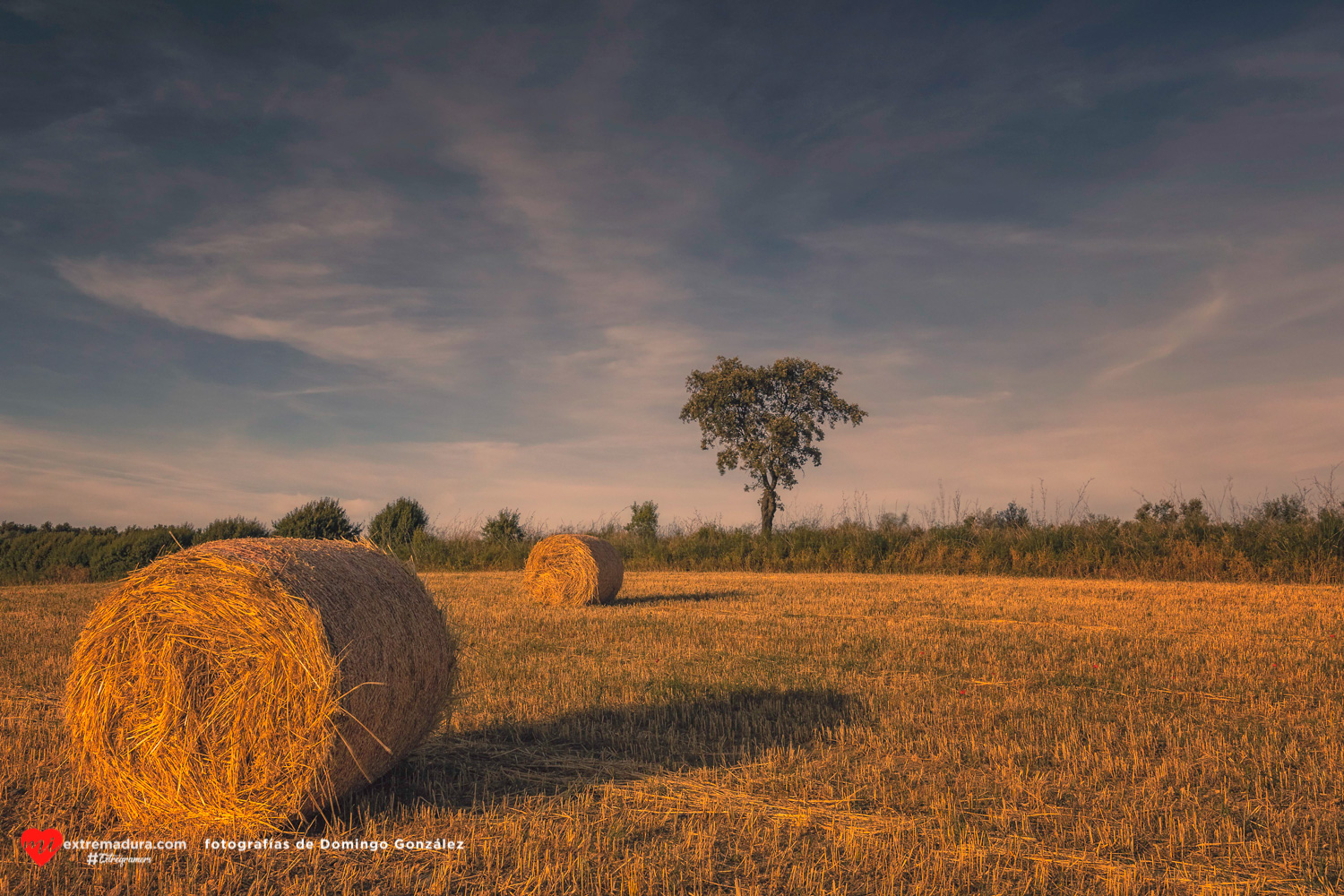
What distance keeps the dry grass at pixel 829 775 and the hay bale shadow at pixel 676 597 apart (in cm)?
598

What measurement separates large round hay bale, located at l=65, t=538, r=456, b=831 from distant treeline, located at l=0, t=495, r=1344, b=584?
1899 cm

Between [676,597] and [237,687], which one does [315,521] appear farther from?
[237,687]

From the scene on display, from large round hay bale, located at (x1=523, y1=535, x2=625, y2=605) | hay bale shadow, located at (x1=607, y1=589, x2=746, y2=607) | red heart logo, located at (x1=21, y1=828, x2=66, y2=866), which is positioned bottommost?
red heart logo, located at (x1=21, y1=828, x2=66, y2=866)

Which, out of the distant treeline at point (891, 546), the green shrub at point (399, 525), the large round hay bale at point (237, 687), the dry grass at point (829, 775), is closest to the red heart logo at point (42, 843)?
the dry grass at point (829, 775)

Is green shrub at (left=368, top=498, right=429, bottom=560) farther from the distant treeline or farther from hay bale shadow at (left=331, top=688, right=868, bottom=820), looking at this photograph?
hay bale shadow at (left=331, top=688, right=868, bottom=820)

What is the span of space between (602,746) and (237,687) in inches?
119

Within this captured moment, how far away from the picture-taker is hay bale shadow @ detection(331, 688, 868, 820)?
5980 mm

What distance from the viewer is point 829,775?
623cm

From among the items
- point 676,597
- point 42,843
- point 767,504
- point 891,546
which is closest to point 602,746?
point 42,843

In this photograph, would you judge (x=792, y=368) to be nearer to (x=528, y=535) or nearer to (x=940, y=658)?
(x=528, y=535)

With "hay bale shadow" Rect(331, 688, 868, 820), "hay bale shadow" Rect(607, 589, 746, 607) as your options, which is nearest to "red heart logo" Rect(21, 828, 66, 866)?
"hay bale shadow" Rect(331, 688, 868, 820)

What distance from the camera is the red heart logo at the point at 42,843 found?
15.5 ft

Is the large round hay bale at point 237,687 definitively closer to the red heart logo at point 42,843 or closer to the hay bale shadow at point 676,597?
the red heart logo at point 42,843

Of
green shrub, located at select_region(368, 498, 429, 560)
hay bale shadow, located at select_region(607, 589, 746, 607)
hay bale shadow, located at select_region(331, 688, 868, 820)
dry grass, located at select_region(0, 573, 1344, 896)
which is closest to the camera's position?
dry grass, located at select_region(0, 573, 1344, 896)
